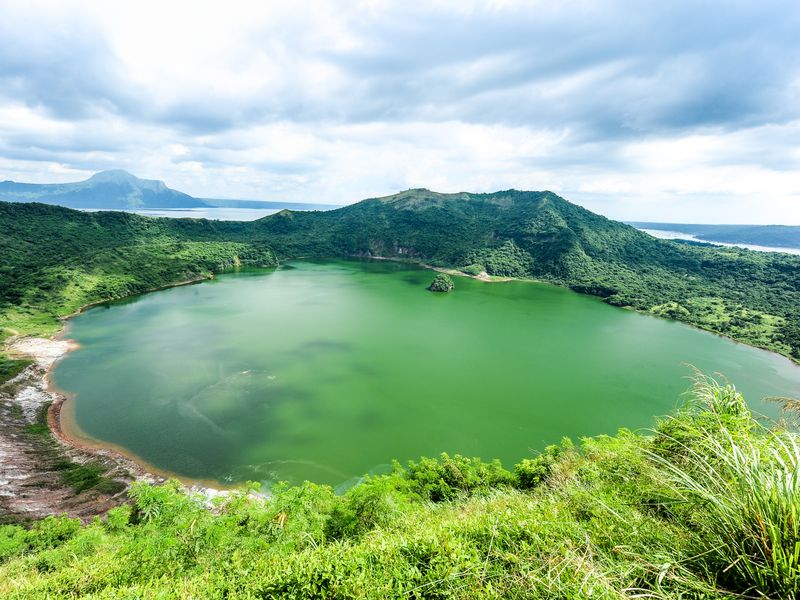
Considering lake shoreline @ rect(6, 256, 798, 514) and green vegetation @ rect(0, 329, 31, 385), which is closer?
lake shoreline @ rect(6, 256, 798, 514)

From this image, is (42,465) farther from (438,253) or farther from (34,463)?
(438,253)

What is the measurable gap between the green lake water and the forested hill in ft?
28.9

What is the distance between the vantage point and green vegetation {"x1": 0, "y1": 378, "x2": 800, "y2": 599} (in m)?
4.71

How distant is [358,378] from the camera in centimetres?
3566

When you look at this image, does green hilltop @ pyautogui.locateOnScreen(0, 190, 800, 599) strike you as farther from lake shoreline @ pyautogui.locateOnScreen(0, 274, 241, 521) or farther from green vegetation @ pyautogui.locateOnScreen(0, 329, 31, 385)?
lake shoreline @ pyautogui.locateOnScreen(0, 274, 241, 521)

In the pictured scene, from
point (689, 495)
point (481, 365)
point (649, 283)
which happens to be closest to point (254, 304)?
point (481, 365)

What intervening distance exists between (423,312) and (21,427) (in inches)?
1978

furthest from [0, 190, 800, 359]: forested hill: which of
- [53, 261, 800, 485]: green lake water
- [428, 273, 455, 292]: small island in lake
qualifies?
[428, 273, 455, 292]: small island in lake

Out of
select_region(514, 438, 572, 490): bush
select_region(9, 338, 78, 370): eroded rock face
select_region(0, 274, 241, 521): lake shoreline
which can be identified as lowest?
select_region(0, 274, 241, 521): lake shoreline

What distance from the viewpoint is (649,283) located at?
8812 cm

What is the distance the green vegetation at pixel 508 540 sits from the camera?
4715 millimetres

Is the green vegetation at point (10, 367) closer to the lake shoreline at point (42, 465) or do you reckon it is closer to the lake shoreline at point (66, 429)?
the lake shoreline at point (42, 465)

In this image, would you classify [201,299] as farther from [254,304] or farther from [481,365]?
[481,365]

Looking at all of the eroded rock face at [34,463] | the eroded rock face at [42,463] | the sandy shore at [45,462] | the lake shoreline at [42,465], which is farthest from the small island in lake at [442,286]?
the eroded rock face at [34,463]
